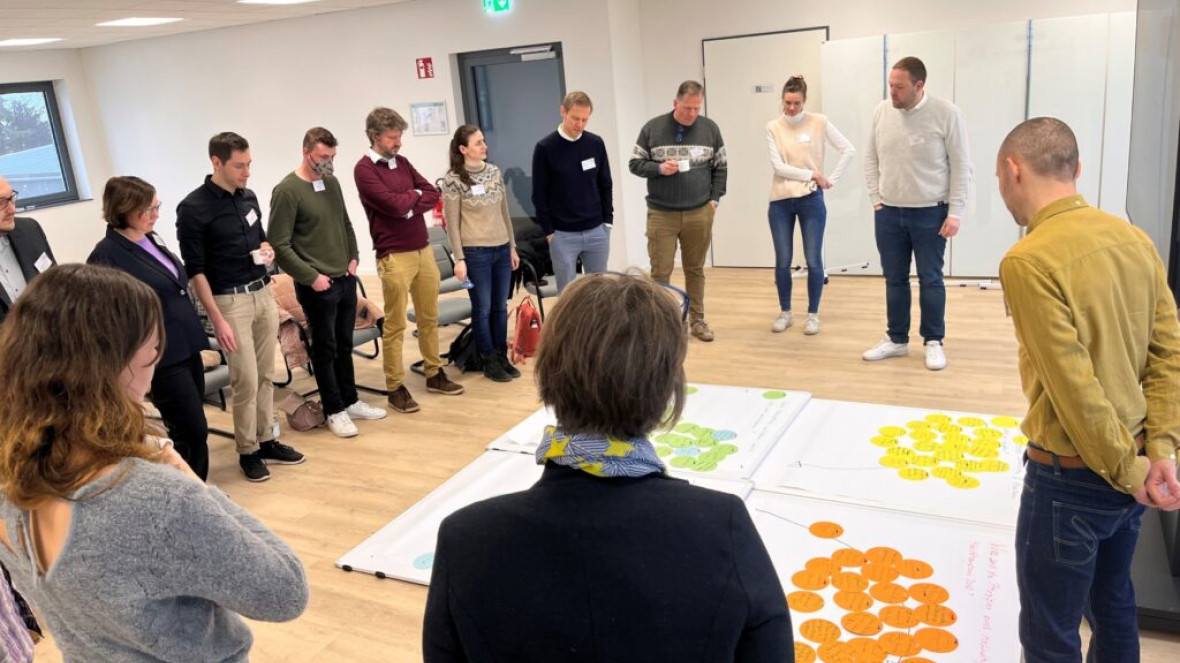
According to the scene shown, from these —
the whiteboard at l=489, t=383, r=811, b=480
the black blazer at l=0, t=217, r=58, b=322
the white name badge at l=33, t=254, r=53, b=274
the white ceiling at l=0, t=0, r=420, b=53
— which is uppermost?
the white ceiling at l=0, t=0, r=420, b=53

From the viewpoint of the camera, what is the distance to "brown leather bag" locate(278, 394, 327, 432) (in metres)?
4.74

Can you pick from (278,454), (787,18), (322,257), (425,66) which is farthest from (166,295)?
(787,18)

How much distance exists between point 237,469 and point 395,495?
970 millimetres

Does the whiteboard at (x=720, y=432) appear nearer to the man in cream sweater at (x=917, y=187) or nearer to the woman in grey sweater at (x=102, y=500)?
the man in cream sweater at (x=917, y=187)

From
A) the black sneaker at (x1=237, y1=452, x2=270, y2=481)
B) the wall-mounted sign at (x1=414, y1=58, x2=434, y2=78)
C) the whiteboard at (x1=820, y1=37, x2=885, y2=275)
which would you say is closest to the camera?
the black sneaker at (x1=237, y1=452, x2=270, y2=481)

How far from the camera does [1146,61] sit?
385 cm

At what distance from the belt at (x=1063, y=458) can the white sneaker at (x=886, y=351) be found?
3.11 m

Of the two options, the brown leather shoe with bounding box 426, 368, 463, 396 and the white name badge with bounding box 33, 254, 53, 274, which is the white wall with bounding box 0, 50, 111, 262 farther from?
the white name badge with bounding box 33, 254, 53, 274

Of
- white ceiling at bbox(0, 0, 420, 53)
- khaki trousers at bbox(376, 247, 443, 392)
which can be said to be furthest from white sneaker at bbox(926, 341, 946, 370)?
white ceiling at bbox(0, 0, 420, 53)

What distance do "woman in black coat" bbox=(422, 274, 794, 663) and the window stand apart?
9.99 meters

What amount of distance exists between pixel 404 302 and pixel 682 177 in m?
1.83

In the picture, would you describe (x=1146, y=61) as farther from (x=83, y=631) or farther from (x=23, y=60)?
(x=23, y=60)

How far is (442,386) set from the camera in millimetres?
5141

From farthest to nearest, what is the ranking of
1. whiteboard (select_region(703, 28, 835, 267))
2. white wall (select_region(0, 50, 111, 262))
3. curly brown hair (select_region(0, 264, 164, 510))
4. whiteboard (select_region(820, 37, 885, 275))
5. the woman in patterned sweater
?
white wall (select_region(0, 50, 111, 262)) → whiteboard (select_region(703, 28, 835, 267)) → whiteboard (select_region(820, 37, 885, 275)) → the woman in patterned sweater → curly brown hair (select_region(0, 264, 164, 510))
